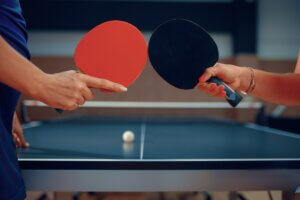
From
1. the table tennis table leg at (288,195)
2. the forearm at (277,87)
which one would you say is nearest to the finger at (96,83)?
the forearm at (277,87)

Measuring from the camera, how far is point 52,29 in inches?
255

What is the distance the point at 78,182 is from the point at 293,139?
1.43m

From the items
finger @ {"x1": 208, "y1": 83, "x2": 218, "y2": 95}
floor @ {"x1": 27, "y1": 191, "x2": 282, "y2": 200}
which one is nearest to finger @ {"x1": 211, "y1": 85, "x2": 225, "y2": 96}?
finger @ {"x1": 208, "y1": 83, "x2": 218, "y2": 95}

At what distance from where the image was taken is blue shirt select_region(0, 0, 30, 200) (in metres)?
0.93

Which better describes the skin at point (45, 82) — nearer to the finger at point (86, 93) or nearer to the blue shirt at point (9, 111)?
the finger at point (86, 93)

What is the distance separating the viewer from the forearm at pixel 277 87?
133 centimetres

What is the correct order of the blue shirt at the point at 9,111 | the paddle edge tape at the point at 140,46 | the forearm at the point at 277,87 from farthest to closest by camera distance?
1. the forearm at the point at 277,87
2. the paddle edge tape at the point at 140,46
3. the blue shirt at the point at 9,111

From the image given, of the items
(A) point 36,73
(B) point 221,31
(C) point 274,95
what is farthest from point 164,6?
(A) point 36,73

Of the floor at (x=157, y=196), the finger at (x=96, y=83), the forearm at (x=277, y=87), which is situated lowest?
the floor at (x=157, y=196)

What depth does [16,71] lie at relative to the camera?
83 cm

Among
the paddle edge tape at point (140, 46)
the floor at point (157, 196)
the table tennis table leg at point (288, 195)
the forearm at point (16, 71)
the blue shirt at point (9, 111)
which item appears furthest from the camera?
the floor at point (157, 196)

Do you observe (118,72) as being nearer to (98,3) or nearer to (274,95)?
(274,95)

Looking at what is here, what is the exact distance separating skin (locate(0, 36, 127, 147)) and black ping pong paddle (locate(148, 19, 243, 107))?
10.8 inches

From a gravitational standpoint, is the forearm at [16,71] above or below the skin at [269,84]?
above
